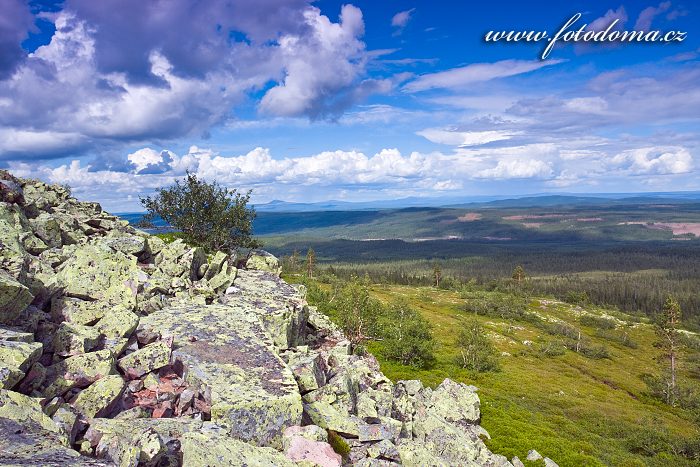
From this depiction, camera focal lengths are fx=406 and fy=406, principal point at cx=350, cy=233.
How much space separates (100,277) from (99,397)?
1155 centimetres

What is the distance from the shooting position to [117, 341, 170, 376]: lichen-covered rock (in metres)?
19.1

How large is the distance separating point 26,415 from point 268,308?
762 inches

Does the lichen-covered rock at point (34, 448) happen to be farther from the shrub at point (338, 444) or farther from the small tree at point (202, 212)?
the small tree at point (202, 212)

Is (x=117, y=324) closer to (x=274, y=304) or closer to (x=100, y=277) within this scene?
(x=100, y=277)

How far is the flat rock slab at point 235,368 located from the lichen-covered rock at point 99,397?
329 centimetres

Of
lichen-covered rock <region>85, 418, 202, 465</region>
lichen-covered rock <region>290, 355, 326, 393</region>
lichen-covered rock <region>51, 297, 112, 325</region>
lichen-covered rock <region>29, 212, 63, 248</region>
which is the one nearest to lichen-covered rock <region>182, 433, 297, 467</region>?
lichen-covered rock <region>85, 418, 202, 465</region>

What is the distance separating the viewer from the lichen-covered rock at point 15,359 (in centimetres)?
1416

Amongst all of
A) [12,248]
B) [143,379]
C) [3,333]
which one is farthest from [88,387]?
[12,248]

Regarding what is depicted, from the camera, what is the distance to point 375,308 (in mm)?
101750

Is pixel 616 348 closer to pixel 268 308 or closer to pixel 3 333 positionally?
pixel 268 308

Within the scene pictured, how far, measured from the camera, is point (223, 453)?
46.5ft

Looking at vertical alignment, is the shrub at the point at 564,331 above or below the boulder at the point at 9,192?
below

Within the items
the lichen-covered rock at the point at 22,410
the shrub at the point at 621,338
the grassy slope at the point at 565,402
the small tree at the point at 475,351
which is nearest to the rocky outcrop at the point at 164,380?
the lichen-covered rock at the point at 22,410

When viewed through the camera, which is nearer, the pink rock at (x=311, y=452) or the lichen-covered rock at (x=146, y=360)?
the pink rock at (x=311, y=452)
